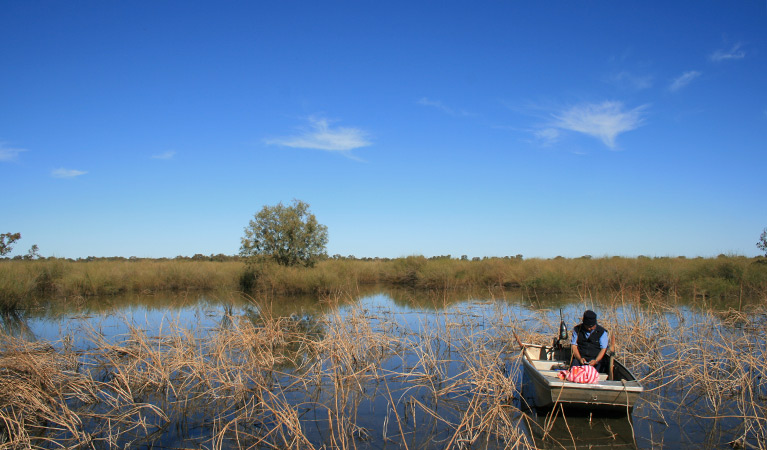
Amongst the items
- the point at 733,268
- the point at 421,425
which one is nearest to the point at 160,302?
the point at 421,425

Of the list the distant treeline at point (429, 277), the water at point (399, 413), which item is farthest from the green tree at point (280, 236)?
the water at point (399, 413)

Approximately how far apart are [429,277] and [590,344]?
86.5ft

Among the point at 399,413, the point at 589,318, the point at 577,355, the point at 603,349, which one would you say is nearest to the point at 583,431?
the point at 577,355

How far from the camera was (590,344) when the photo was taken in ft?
26.5

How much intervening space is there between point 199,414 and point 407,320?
9.99m

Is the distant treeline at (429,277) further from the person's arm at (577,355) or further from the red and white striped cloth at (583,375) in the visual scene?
the red and white striped cloth at (583,375)

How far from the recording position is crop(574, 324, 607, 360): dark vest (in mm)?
8016

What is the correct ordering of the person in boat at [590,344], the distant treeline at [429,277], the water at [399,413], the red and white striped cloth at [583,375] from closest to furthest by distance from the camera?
1. the water at [399,413]
2. the red and white striped cloth at [583,375]
3. the person in boat at [590,344]
4. the distant treeline at [429,277]

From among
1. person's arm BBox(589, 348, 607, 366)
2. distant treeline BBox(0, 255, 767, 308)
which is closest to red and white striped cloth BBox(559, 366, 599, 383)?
person's arm BBox(589, 348, 607, 366)

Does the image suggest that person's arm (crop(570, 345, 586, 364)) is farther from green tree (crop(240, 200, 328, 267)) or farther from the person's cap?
green tree (crop(240, 200, 328, 267))

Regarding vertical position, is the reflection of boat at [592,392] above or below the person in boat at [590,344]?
below

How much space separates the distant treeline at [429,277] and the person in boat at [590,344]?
16.0 metres

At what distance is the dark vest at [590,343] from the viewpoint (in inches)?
316

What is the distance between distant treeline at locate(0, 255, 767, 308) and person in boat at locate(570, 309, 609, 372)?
16.0 meters
